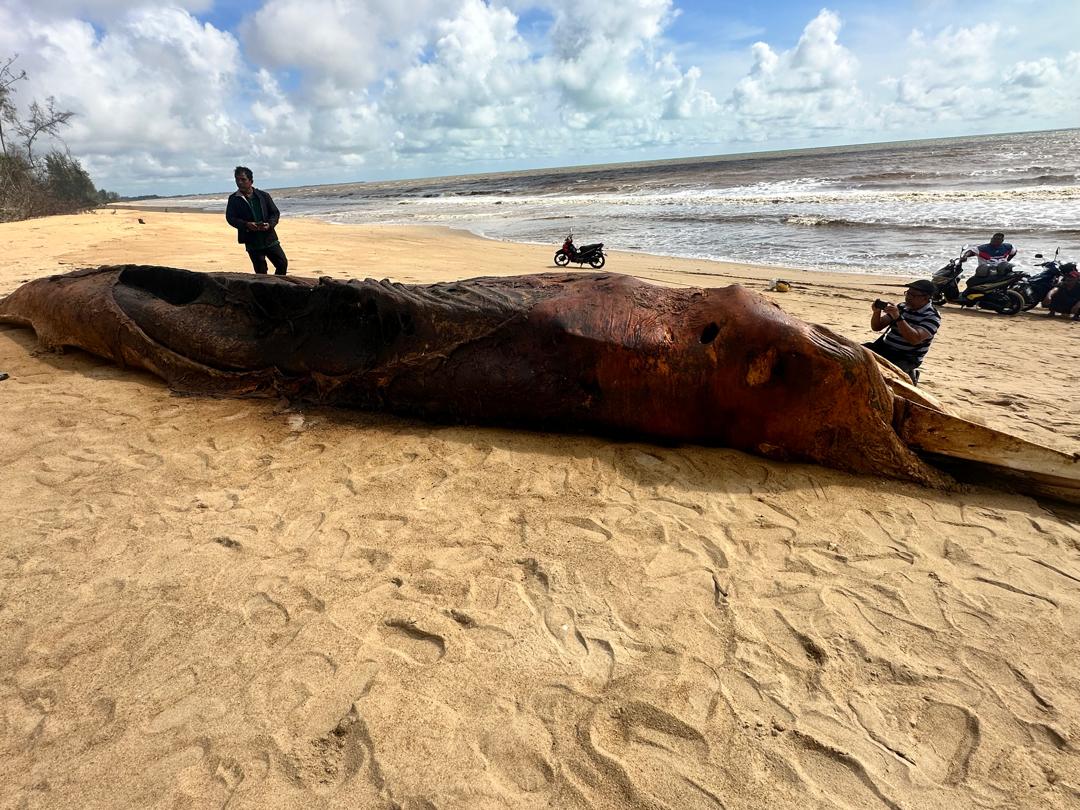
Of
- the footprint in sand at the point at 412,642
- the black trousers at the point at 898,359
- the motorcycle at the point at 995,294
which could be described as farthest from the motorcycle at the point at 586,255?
the footprint in sand at the point at 412,642

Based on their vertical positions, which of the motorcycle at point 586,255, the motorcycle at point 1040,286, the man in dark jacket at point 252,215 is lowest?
the motorcycle at point 1040,286

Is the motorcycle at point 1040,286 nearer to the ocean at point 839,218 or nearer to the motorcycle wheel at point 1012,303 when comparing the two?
the motorcycle wheel at point 1012,303

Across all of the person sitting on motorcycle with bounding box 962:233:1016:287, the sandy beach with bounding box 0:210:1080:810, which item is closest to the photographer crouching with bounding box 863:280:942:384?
the sandy beach with bounding box 0:210:1080:810

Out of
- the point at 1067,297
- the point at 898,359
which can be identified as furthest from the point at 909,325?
the point at 1067,297

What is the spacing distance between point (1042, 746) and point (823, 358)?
2.06m

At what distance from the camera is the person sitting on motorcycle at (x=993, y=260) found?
31.2ft

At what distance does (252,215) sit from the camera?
672cm

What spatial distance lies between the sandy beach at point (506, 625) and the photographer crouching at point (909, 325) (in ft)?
3.98

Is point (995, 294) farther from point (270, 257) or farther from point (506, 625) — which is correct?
point (270, 257)

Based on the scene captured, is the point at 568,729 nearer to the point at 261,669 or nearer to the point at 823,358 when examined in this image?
the point at 261,669

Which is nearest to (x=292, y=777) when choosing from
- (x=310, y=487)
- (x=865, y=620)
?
(x=310, y=487)

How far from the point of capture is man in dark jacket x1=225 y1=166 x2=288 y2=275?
258 inches

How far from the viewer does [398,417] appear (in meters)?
4.27

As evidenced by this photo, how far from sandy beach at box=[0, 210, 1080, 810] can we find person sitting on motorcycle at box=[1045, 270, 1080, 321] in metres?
6.74
